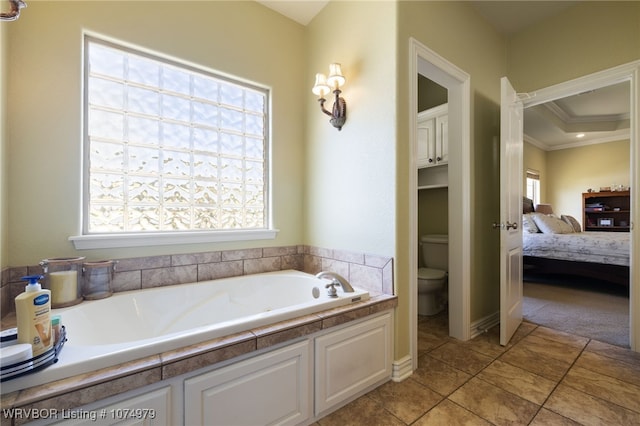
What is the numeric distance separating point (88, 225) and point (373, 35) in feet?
7.15

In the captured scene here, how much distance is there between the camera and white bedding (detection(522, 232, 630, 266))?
341 centimetres

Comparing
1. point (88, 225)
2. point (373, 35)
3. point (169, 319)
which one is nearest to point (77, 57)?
point (88, 225)

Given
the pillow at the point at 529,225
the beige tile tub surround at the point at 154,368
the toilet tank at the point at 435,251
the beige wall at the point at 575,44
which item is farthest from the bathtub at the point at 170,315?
the pillow at the point at 529,225

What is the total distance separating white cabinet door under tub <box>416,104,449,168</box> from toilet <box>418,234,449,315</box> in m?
0.84

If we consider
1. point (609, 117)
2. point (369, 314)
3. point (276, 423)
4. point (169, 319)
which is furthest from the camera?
point (609, 117)

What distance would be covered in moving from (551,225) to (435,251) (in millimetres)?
2516

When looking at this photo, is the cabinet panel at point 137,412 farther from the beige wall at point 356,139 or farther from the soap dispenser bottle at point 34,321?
the beige wall at point 356,139

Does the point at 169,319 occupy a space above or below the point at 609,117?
below

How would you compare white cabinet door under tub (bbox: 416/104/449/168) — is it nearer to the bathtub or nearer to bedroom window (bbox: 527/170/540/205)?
the bathtub

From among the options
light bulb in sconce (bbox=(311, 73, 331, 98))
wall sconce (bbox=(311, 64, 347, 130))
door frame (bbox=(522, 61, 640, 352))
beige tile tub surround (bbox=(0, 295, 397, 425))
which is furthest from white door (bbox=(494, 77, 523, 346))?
beige tile tub surround (bbox=(0, 295, 397, 425))

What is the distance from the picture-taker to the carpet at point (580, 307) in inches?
94.5

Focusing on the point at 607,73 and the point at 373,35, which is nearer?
the point at 373,35

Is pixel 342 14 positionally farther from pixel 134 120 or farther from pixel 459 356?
pixel 459 356

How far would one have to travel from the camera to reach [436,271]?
2.81 meters
